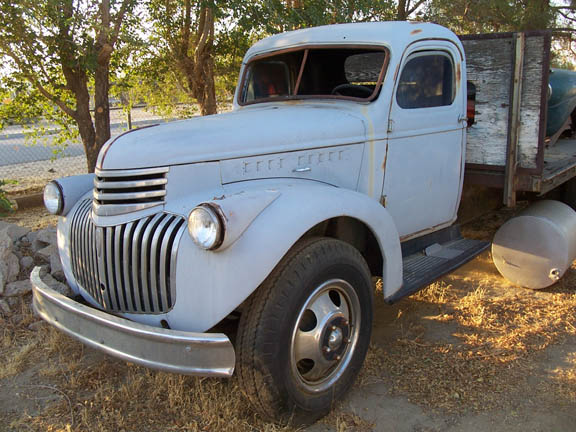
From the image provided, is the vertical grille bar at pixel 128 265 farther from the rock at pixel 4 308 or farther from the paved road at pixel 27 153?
the paved road at pixel 27 153

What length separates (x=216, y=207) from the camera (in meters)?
2.22

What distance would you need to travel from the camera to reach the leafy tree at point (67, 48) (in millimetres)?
5312

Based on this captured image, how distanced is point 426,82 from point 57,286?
2.65 meters

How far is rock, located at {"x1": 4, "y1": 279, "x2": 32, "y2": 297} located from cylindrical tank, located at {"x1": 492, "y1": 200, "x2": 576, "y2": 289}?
362 cm

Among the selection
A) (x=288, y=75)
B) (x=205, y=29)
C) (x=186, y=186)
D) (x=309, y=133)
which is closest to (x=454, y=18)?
(x=205, y=29)

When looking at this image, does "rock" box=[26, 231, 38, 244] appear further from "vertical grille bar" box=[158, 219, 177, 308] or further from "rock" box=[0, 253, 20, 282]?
"vertical grille bar" box=[158, 219, 177, 308]

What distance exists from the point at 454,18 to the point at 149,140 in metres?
10.4

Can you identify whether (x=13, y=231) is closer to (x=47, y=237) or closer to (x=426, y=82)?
(x=47, y=237)

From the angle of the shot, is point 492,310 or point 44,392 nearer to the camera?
point 44,392

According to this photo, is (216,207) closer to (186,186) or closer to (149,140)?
(186,186)

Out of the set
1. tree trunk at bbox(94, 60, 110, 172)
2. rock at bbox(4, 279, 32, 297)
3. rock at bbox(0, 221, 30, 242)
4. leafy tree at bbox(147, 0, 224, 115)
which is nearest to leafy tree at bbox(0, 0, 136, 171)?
tree trunk at bbox(94, 60, 110, 172)

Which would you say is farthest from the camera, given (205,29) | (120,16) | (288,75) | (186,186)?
(205,29)

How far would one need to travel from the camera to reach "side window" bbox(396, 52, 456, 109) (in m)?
3.53

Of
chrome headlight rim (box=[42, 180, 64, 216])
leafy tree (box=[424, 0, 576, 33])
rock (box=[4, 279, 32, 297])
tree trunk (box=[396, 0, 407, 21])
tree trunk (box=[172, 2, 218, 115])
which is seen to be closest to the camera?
chrome headlight rim (box=[42, 180, 64, 216])
